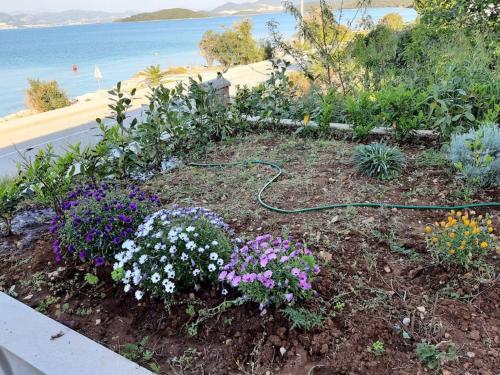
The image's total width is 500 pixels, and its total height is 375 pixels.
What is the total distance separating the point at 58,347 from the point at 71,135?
7642mm

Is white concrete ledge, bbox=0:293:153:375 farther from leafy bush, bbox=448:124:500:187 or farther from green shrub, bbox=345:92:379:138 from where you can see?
green shrub, bbox=345:92:379:138

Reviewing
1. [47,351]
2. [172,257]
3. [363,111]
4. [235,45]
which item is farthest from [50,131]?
[235,45]

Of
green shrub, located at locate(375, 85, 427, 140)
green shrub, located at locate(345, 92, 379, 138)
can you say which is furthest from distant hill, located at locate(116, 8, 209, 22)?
green shrub, located at locate(375, 85, 427, 140)

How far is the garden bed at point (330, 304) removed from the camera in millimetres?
1628

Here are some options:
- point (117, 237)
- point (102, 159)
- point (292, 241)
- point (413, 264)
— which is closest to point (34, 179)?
point (102, 159)

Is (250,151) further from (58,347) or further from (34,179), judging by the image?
(58,347)

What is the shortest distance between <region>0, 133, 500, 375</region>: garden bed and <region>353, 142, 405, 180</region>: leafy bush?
0.18 m

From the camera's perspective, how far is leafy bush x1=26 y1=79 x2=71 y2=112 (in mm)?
15359

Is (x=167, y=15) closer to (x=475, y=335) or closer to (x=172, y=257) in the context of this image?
(x=172, y=257)

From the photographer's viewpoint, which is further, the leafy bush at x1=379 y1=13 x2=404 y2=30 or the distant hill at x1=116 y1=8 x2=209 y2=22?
the distant hill at x1=116 y1=8 x2=209 y2=22

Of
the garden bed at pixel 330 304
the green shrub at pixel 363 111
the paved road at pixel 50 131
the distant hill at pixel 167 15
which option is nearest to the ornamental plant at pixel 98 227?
the garden bed at pixel 330 304

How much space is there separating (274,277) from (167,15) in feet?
524

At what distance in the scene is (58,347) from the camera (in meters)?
1.64

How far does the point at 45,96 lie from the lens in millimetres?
15445
